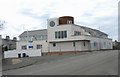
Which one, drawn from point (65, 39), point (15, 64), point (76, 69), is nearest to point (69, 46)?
point (65, 39)

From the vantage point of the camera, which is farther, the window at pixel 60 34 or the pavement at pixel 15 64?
the window at pixel 60 34

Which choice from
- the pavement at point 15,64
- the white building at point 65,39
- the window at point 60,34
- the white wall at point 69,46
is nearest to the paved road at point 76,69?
the pavement at point 15,64

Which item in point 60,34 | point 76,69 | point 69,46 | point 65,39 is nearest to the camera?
point 76,69

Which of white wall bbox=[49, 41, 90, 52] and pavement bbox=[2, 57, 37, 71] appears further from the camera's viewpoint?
white wall bbox=[49, 41, 90, 52]

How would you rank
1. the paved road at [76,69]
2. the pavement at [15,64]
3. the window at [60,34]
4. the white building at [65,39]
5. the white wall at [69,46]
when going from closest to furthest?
1. the paved road at [76,69]
2. the pavement at [15,64]
3. the white wall at [69,46]
4. the white building at [65,39]
5. the window at [60,34]

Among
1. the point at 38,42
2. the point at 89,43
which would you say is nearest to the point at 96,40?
the point at 89,43

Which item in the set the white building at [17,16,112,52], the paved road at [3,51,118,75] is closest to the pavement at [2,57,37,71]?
the paved road at [3,51,118,75]

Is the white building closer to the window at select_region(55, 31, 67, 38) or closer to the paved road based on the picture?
the window at select_region(55, 31, 67, 38)

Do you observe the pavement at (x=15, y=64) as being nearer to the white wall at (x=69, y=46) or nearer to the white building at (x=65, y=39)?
the white wall at (x=69, y=46)

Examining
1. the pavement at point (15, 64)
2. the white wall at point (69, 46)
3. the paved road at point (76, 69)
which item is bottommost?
the pavement at point (15, 64)

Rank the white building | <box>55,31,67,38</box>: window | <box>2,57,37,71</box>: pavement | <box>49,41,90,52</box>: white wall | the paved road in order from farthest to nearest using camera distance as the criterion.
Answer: <box>55,31,67,38</box>: window → the white building → <box>49,41,90,52</box>: white wall → <box>2,57,37,71</box>: pavement → the paved road

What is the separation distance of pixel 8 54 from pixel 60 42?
1324 cm

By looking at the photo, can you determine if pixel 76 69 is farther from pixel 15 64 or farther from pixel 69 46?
pixel 69 46

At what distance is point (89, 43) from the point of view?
67750mm
